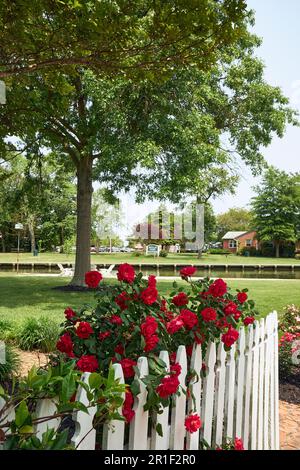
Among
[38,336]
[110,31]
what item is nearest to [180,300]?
[38,336]

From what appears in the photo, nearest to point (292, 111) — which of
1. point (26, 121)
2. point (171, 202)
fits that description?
point (171, 202)

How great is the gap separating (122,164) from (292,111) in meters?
8.01

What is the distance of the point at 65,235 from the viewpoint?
4409cm

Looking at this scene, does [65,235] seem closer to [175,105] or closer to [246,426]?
[175,105]

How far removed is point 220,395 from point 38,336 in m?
3.92

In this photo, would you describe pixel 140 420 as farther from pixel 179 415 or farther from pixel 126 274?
pixel 126 274

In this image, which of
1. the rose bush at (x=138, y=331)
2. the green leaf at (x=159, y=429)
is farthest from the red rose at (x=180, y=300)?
the green leaf at (x=159, y=429)

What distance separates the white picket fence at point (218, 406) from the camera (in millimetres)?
1604

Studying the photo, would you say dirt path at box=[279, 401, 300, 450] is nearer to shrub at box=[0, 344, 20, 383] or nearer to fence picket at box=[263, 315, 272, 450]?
fence picket at box=[263, 315, 272, 450]

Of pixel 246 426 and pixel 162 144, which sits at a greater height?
pixel 162 144

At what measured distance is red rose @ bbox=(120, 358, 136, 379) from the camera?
1.84 meters

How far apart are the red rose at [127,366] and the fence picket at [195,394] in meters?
0.50

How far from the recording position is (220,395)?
2605 mm

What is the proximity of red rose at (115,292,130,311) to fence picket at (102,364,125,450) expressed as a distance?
739 millimetres
